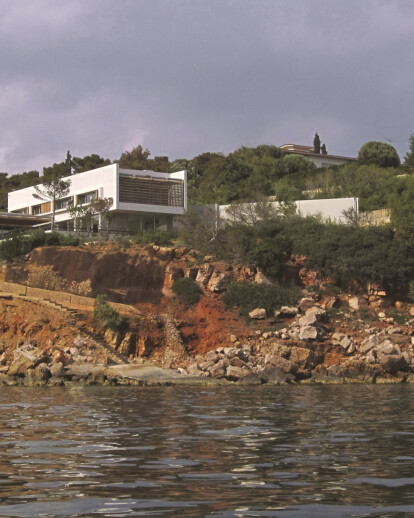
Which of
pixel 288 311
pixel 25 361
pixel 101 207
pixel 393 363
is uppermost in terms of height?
pixel 101 207

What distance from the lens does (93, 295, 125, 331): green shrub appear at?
47406 mm

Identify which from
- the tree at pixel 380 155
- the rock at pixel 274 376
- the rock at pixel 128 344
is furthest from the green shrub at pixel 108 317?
the tree at pixel 380 155

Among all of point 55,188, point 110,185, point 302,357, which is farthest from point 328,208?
point 55,188

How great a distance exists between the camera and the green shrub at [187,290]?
172ft

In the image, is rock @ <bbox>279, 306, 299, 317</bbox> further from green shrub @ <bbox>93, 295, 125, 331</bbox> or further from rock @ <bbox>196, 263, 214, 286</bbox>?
green shrub @ <bbox>93, 295, 125, 331</bbox>

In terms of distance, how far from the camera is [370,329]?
4944 cm

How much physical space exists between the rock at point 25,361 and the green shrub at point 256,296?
14.8 metres

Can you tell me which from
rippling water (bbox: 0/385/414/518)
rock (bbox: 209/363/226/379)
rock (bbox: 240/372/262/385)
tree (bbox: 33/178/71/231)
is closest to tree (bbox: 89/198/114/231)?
tree (bbox: 33/178/71/231)

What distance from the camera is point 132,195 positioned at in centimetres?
6912

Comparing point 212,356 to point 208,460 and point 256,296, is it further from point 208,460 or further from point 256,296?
point 208,460

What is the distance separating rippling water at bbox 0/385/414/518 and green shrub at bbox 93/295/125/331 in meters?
22.6

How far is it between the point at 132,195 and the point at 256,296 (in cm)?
2132

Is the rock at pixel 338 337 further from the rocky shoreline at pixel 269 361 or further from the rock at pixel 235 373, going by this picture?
the rock at pixel 235 373

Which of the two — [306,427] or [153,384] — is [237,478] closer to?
[306,427]
